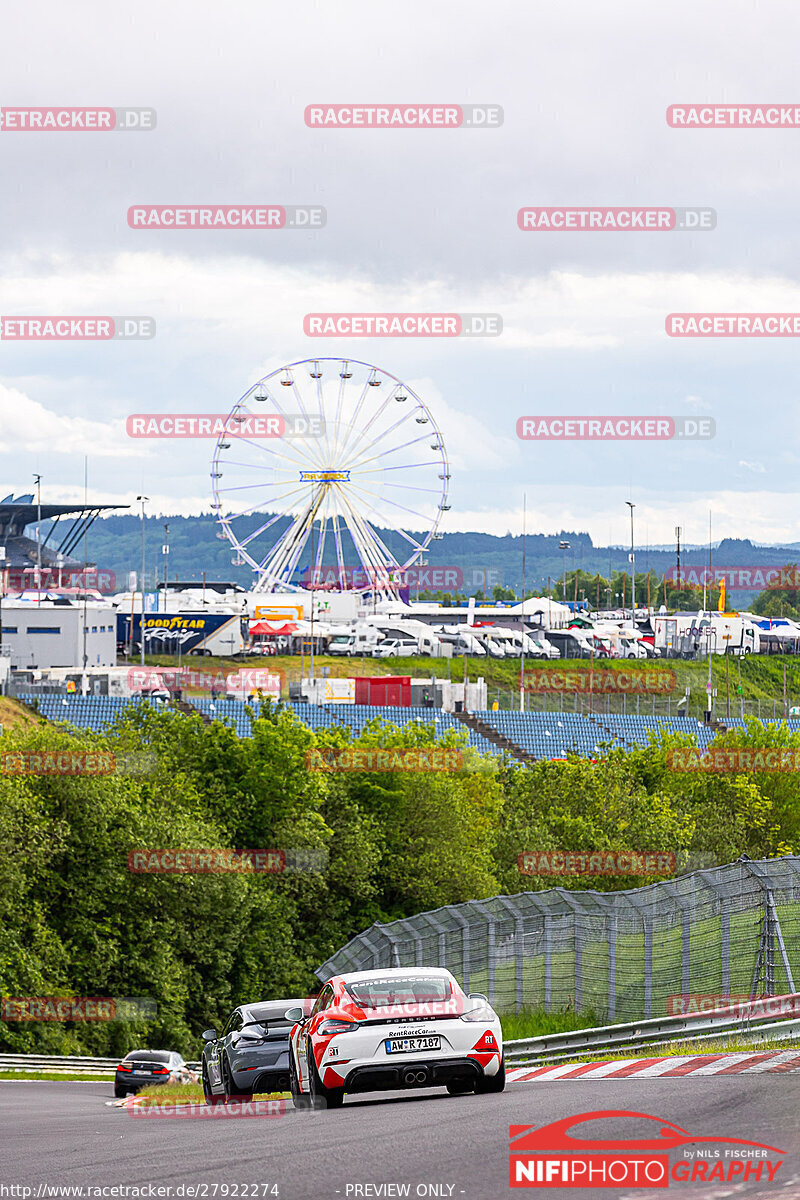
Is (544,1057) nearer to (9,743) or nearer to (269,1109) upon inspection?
(269,1109)

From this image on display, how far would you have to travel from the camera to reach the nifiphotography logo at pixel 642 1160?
22.8 ft

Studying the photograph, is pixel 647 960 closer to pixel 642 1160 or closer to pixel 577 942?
pixel 577 942

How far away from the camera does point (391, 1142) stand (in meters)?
8.62

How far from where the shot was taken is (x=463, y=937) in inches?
856

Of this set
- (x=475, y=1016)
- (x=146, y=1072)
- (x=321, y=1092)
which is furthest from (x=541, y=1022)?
(x=146, y=1072)

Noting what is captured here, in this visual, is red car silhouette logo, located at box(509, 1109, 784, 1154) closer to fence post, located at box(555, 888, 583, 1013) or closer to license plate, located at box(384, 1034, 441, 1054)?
license plate, located at box(384, 1034, 441, 1054)

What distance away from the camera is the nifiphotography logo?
694 centimetres

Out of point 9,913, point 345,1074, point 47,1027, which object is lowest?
point 47,1027

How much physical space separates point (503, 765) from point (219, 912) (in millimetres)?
19773

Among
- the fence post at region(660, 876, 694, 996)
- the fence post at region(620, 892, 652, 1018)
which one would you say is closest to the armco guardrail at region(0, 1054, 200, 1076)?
the fence post at region(620, 892, 652, 1018)

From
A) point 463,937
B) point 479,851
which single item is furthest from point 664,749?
point 463,937

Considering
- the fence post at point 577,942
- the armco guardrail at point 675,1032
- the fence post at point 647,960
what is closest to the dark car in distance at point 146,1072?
the fence post at point 577,942

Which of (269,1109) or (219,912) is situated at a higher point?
(269,1109)

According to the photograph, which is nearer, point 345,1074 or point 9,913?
point 345,1074
